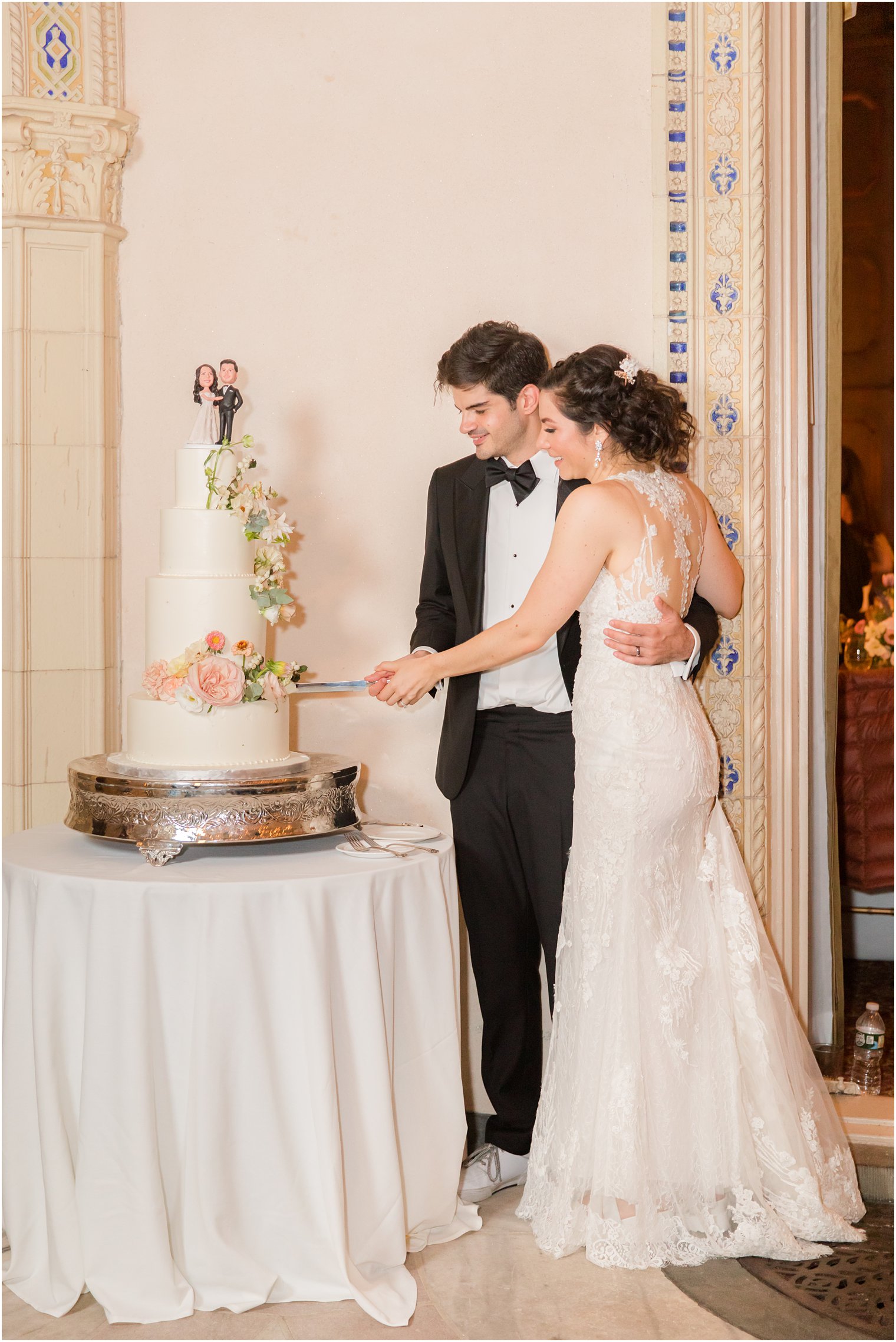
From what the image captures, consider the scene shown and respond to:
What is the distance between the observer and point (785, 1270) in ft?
9.41

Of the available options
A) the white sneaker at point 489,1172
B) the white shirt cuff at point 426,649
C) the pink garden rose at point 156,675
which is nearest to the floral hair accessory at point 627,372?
the white shirt cuff at point 426,649

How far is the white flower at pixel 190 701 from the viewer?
284cm

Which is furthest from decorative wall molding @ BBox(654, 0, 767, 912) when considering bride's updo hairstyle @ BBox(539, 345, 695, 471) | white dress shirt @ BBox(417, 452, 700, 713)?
bride's updo hairstyle @ BBox(539, 345, 695, 471)

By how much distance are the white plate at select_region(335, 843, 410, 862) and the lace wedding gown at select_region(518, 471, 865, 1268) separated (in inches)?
20.2

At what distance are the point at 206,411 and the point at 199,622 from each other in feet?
1.82

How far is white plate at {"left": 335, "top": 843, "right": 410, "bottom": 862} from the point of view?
284 cm

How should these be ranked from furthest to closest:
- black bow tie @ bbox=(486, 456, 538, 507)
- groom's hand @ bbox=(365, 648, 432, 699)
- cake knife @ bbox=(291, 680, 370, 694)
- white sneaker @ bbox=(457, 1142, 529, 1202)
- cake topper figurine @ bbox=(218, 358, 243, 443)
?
1. cake knife @ bbox=(291, 680, 370, 694)
2. black bow tie @ bbox=(486, 456, 538, 507)
3. white sneaker @ bbox=(457, 1142, 529, 1202)
4. groom's hand @ bbox=(365, 648, 432, 699)
5. cake topper figurine @ bbox=(218, 358, 243, 443)

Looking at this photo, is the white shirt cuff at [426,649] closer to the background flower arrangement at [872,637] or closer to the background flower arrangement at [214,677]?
the background flower arrangement at [214,677]

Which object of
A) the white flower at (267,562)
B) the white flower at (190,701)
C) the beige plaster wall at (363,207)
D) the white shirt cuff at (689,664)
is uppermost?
the beige plaster wall at (363,207)

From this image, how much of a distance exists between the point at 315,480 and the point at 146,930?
1732 millimetres

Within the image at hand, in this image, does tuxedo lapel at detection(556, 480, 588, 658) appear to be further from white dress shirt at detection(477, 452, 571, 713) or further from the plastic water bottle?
the plastic water bottle

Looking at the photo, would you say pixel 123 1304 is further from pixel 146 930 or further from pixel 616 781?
pixel 616 781

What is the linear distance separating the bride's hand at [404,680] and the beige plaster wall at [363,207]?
38.5 inches

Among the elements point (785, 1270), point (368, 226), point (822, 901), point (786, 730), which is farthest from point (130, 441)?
point (785, 1270)
